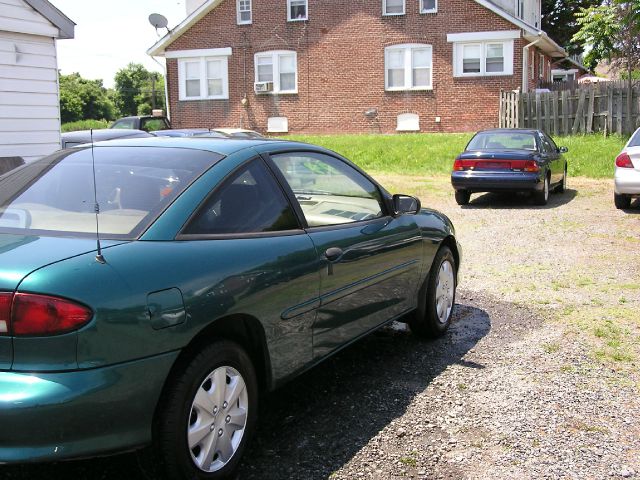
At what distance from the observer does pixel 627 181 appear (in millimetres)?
12727

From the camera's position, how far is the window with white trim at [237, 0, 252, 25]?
30203 mm

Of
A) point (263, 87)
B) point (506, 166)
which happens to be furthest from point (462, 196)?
point (263, 87)

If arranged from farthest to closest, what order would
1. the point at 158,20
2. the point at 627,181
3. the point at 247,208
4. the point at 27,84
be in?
the point at 158,20, the point at 627,181, the point at 27,84, the point at 247,208

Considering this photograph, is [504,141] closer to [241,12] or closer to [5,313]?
[5,313]

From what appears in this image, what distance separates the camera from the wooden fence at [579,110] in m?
22.9

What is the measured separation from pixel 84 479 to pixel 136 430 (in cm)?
71

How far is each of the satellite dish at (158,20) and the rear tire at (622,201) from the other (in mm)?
20739

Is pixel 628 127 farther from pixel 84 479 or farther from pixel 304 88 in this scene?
pixel 84 479

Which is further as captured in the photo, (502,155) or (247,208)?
(502,155)

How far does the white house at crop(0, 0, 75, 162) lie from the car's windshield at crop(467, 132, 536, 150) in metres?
7.80

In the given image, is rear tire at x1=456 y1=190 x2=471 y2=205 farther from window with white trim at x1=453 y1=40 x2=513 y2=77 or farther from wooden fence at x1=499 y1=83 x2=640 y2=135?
window with white trim at x1=453 y1=40 x2=513 y2=77

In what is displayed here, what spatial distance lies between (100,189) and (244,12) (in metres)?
27.9

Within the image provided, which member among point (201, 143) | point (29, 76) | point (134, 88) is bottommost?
point (201, 143)

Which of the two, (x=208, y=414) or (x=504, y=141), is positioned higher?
(x=504, y=141)
